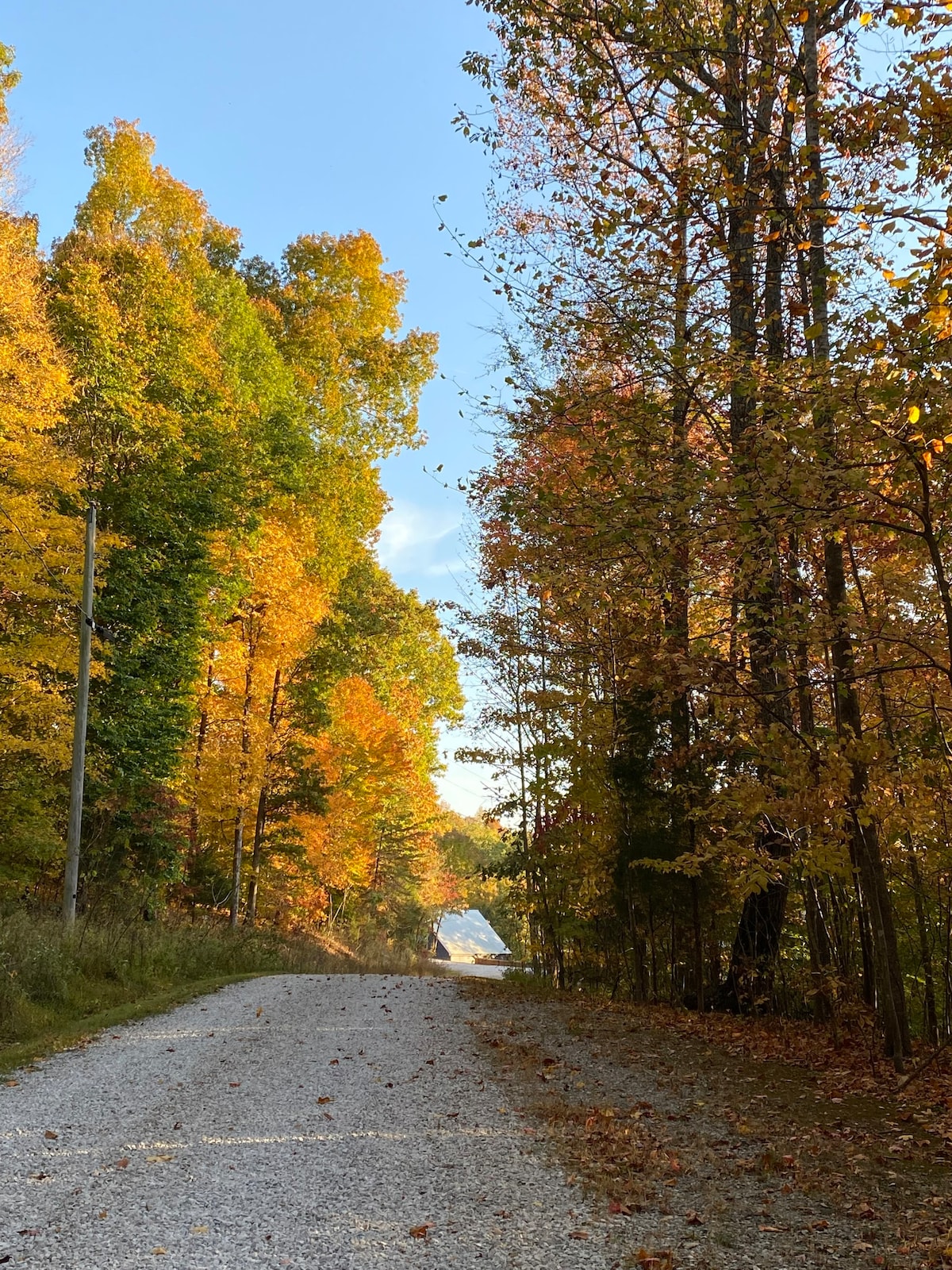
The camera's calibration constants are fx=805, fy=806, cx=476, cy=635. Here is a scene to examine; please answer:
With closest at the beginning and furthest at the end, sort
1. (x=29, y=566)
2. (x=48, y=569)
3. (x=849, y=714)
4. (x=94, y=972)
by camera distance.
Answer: (x=849, y=714)
(x=94, y=972)
(x=29, y=566)
(x=48, y=569)

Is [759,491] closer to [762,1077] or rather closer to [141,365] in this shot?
[762,1077]

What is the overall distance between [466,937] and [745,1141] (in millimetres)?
51065

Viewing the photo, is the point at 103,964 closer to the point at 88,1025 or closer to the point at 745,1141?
the point at 88,1025

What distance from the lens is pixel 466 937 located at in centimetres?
5278

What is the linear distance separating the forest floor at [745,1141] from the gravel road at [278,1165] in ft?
1.06

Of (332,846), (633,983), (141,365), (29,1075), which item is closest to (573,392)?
(29,1075)

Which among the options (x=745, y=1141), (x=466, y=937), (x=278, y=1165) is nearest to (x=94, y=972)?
(x=278, y=1165)

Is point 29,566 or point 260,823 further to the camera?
point 260,823

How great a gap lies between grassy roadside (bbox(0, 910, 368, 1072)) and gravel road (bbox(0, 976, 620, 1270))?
1151 millimetres

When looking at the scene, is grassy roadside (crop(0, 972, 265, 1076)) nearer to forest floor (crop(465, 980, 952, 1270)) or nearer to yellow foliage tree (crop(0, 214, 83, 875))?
yellow foliage tree (crop(0, 214, 83, 875))

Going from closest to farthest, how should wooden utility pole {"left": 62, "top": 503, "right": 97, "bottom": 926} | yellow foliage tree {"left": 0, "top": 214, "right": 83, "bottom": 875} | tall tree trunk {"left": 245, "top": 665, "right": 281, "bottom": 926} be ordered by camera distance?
wooden utility pole {"left": 62, "top": 503, "right": 97, "bottom": 926}
yellow foliage tree {"left": 0, "top": 214, "right": 83, "bottom": 875}
tall tree trunk {"left": 245, "top": 665, "right": 281, "bottom": 926}

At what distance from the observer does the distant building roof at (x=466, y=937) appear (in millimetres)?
48375

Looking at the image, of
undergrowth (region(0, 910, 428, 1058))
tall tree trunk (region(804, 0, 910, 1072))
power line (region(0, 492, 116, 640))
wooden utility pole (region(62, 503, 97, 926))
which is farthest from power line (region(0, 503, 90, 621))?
tall tree trunk (region(804, 0, 910, 1072))

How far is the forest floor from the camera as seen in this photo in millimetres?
3404
